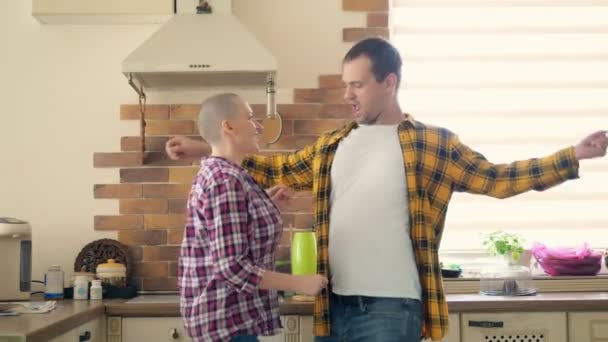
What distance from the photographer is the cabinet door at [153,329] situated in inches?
113

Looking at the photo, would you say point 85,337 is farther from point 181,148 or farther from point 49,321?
point 181,148

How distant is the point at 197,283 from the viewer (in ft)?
6.54

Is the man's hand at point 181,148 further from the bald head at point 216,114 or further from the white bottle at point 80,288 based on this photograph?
the white bottle at point 80,288

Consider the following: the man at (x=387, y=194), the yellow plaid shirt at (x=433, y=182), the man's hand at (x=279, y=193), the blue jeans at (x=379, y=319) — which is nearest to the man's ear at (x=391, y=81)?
the man at (x=387, y=194)

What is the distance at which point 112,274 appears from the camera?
127 inches

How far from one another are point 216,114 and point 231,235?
0.39 metres

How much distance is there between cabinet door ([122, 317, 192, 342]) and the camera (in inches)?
113

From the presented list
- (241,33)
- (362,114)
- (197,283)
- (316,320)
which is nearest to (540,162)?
(362,114)

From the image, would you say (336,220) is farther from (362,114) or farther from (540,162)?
(540,162)

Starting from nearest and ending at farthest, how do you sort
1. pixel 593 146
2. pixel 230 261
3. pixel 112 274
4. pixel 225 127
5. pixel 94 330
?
1. pixel 230 261
2. pixel 225 127
3. pixel 593 146
4. pixel 94 330
5. pixel 112 274

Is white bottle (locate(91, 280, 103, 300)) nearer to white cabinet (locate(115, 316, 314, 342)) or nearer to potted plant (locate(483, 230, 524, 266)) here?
white cabinet (locate(115, 316, 314, 342))

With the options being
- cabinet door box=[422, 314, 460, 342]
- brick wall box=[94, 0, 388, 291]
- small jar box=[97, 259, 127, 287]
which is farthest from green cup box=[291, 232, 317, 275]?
small jar box=[97, 259, 127, 287]

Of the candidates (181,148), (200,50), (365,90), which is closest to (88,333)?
(181,148)

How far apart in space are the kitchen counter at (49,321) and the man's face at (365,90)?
109 centimetres
